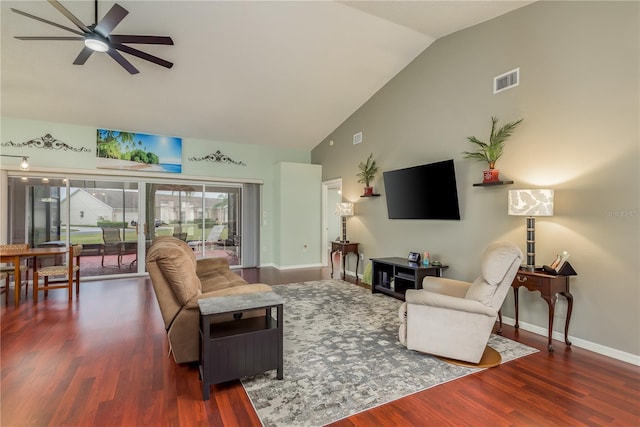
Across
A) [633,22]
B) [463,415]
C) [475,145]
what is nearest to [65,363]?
[463,415]

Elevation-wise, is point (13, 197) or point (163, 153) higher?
point (163, 153)

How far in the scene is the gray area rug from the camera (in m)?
2.08

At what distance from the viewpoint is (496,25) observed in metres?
3.74

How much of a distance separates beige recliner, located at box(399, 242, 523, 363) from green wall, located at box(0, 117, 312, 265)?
4.87 m

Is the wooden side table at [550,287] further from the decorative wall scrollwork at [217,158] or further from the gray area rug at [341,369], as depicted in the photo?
the decorative wall scrollwork at [217,158]

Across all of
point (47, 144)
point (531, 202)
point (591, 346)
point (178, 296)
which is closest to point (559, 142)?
point (531, 202)

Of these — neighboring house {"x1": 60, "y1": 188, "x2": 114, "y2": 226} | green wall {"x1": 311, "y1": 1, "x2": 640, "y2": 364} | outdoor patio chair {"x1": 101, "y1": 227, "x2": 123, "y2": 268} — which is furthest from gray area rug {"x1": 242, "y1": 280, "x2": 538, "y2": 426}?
neighboring house {"x1": 60, "y1": 188, "x2": 114, "y2": 226}

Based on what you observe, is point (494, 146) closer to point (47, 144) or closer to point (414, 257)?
point (414, 257)

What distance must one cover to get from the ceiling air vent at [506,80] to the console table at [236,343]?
3.63 metres

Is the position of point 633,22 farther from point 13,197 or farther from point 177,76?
point 13,197

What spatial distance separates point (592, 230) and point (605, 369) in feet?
4.13

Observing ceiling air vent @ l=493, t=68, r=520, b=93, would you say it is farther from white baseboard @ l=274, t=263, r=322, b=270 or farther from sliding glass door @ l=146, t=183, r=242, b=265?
sliding glass door @ l=146, t=183, r=242, b=265

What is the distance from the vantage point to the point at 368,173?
5879mm

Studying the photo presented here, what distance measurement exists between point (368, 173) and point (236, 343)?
4.33 meters
